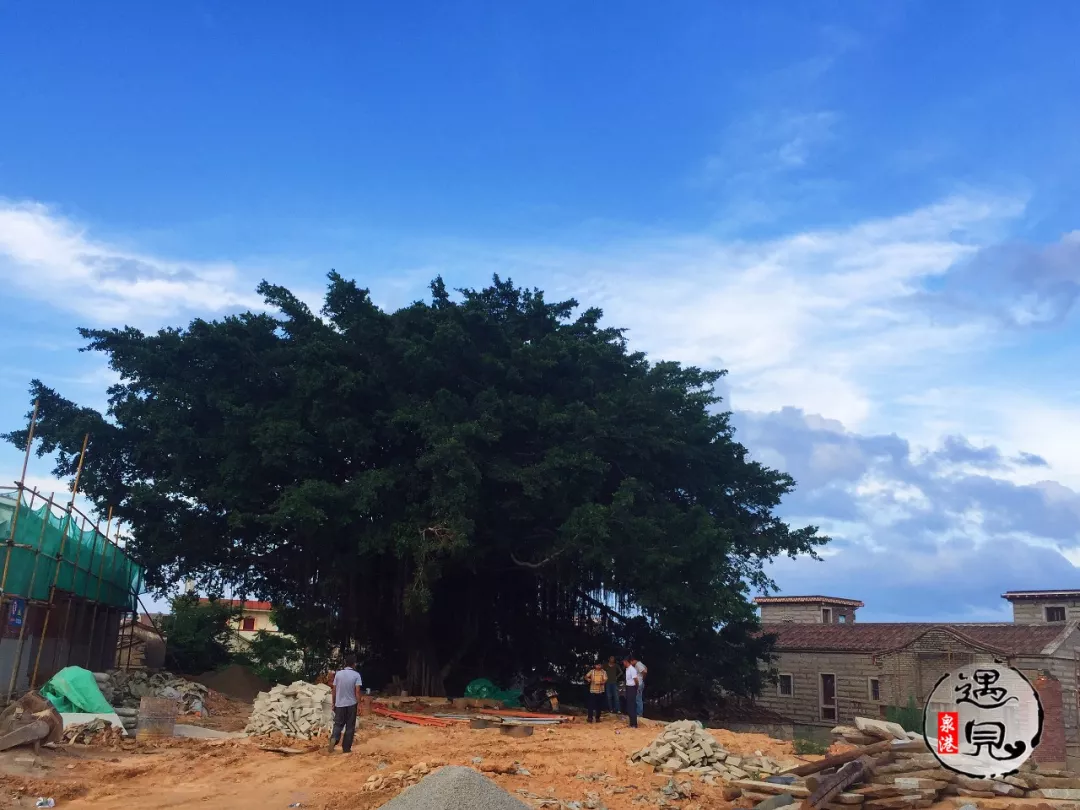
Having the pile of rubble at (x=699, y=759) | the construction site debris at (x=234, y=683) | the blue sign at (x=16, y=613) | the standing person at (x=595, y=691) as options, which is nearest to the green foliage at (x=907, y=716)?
the standing person at (x=595, y=691)

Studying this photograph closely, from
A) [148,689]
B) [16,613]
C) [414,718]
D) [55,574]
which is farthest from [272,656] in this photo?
[16,613]

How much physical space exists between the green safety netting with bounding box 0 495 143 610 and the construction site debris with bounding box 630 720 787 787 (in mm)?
10946

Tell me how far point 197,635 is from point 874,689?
940 inches

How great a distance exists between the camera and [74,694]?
15602 millimetres

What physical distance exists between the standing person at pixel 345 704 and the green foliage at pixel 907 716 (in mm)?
17310

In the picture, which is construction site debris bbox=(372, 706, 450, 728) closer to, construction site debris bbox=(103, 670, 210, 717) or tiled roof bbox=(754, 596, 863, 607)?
construction site debris bbox=(103, 670, 210, 717)

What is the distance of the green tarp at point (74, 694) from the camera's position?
15.6m

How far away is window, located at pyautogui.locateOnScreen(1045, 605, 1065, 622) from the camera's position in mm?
35312

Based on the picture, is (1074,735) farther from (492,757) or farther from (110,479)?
(110,479)

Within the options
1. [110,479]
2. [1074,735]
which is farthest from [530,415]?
[1074,735]

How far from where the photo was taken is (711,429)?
84.5 ft

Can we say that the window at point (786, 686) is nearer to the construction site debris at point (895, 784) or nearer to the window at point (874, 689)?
the window at point (874, 689)

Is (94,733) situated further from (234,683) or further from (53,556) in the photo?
(234,683)

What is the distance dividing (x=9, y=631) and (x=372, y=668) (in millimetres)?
11756
